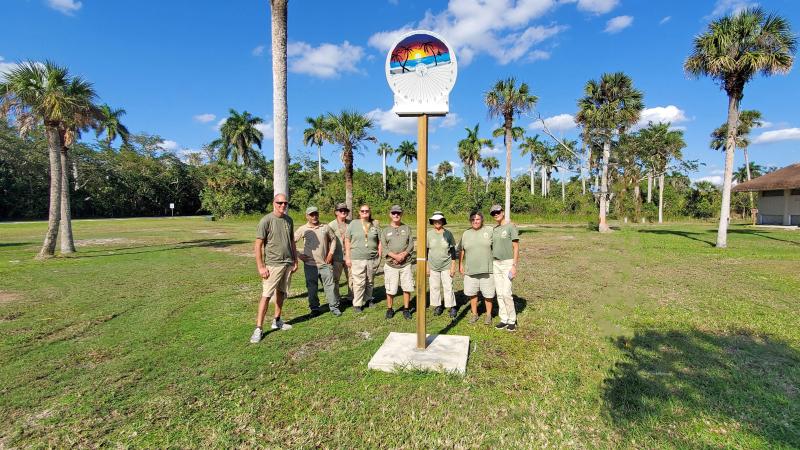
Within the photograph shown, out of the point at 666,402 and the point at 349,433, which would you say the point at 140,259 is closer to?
the point at 349,433

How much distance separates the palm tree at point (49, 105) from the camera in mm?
11961

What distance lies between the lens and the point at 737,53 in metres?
14.9

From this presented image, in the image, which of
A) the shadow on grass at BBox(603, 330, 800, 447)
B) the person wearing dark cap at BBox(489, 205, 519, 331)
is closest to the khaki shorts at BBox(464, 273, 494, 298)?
the person wearing dark cap at BBox(489, 205, 519, 331)

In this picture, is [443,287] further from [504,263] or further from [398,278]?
[504,263]

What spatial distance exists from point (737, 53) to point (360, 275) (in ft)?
58.9

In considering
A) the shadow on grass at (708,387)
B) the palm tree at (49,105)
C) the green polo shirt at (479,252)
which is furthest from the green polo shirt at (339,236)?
the palm tree at (49,105)

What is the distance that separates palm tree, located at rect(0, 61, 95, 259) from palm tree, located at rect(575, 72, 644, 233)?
25.7 meters

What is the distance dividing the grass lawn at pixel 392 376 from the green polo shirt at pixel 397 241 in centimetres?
95

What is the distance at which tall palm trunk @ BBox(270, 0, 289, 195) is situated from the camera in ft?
23.1

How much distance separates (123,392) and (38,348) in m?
2.16

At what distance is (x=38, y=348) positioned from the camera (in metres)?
4.68

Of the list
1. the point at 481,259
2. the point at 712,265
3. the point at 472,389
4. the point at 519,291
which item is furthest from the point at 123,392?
the point at 712,265

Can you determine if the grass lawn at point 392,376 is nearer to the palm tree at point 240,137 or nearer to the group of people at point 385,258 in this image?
the group of people at point 385,258

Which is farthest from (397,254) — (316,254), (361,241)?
(316,254)
